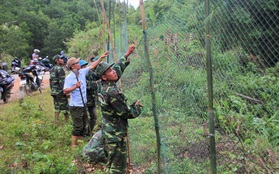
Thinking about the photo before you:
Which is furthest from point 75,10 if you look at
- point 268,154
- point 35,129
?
point 268,154

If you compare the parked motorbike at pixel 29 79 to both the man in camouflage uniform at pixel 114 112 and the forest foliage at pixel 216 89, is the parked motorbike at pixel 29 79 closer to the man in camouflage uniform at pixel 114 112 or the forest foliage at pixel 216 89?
the forest foliage at pixel 216 89

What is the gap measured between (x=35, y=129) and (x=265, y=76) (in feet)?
15.1

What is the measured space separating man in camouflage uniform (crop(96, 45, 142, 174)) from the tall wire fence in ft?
1.13

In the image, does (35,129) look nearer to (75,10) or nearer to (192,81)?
(192,81)

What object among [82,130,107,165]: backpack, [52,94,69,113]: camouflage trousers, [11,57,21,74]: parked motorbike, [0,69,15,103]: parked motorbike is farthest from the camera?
[11,57,21,74]: parked motorbike

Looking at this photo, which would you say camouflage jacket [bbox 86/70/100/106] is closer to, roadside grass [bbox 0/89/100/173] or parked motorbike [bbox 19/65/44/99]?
roadside grass [bbox 0/89/100/173]

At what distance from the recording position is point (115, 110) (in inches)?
121

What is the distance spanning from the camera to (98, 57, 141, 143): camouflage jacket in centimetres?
301

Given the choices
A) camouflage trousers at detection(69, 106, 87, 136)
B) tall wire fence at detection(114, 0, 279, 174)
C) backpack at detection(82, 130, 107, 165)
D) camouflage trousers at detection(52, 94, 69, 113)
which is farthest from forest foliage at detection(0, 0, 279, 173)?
camouflage trousers at detection(52, 94, 69, 113)

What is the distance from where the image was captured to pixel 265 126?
7.97 ft

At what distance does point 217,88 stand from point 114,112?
122 centimetres

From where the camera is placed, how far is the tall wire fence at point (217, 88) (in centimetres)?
196

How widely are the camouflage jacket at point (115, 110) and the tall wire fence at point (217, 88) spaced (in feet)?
1.09

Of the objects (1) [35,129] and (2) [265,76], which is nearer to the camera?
(2) [265,76]
